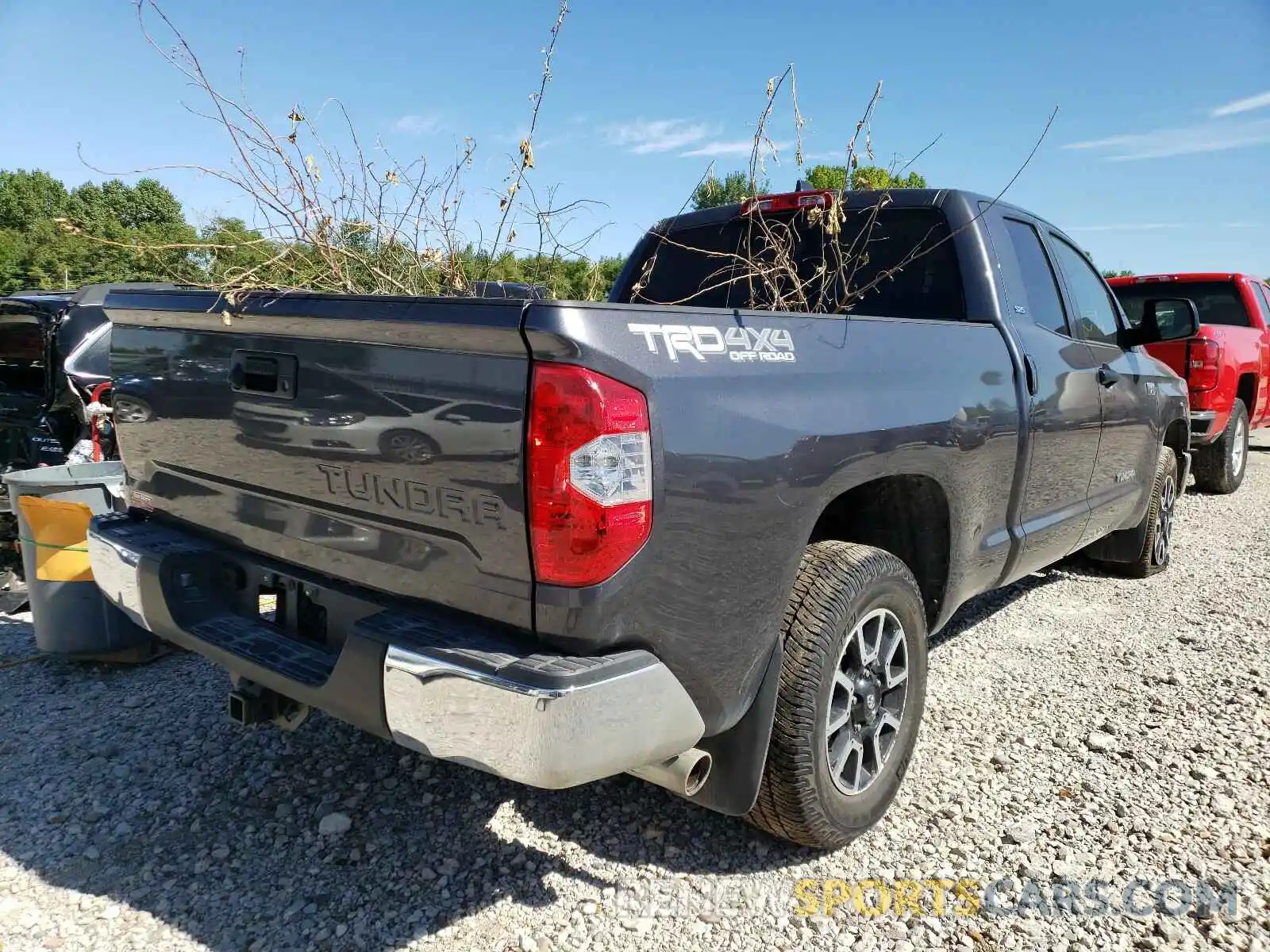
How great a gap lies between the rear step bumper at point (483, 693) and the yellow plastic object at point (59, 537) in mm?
1971

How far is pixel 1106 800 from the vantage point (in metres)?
2.94

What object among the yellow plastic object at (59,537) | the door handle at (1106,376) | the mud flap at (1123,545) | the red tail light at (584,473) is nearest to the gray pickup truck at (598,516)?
the red tail light at (584,473)

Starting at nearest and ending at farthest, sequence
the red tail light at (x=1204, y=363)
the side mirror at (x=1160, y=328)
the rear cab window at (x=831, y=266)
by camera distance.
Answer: the rear cab window at (x=831, y=266)
the side mirror at (x=1160, y=328)
the red tail light at (x=1204, y=363)

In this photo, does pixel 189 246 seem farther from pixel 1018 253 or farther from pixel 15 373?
pixel 15 373

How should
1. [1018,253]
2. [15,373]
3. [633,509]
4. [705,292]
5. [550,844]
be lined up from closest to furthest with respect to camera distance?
[633,509]
[550,844]
[1018,253]
[705,292]
[15,373]

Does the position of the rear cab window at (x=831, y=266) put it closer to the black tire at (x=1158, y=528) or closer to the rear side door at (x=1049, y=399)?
the rear side door at (x=1049, y=399)

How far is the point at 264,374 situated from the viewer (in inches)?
91.0

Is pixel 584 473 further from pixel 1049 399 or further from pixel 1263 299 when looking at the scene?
pixel 1263 299

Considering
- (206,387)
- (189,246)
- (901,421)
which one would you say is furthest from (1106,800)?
(189,246)

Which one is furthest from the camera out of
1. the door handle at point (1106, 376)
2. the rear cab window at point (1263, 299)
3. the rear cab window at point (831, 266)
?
the rear cab window at point (1263, 299)

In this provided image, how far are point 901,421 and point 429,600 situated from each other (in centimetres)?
143

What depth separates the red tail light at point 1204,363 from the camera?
25.2ft

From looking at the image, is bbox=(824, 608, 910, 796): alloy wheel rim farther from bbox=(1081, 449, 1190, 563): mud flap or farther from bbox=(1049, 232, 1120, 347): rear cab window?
bbox=(1081, 449, 1190, 563): mud flap

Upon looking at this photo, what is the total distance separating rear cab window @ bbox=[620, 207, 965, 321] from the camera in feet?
11.3
